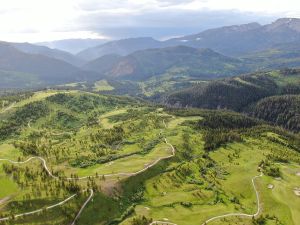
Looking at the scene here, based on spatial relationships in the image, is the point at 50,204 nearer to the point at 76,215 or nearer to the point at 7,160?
the point at 76,215

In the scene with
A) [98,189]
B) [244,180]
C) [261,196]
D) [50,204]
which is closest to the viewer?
[50,204]

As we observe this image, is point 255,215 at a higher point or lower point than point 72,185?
lower

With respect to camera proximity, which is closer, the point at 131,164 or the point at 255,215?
the point at 255,215

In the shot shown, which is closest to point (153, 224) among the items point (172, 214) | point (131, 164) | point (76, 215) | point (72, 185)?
point (172, 214)

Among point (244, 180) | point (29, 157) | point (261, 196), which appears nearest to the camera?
point (261, 196)

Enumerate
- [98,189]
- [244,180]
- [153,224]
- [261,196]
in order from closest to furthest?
[153,224] < [98,189] < [261,196] < [244,180]

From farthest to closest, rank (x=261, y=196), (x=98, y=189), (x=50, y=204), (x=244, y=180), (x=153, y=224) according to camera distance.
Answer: (x=244, y=180) < (x=261, y=196) < (x=98, y=189) < (x=50, y=204) < (x=153, y=224)

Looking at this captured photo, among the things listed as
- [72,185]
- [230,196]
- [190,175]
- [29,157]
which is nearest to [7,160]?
[29,157]

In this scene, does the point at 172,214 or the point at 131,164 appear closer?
the point at 172,214

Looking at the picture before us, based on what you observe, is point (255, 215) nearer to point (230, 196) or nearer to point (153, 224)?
point (230, 196)
